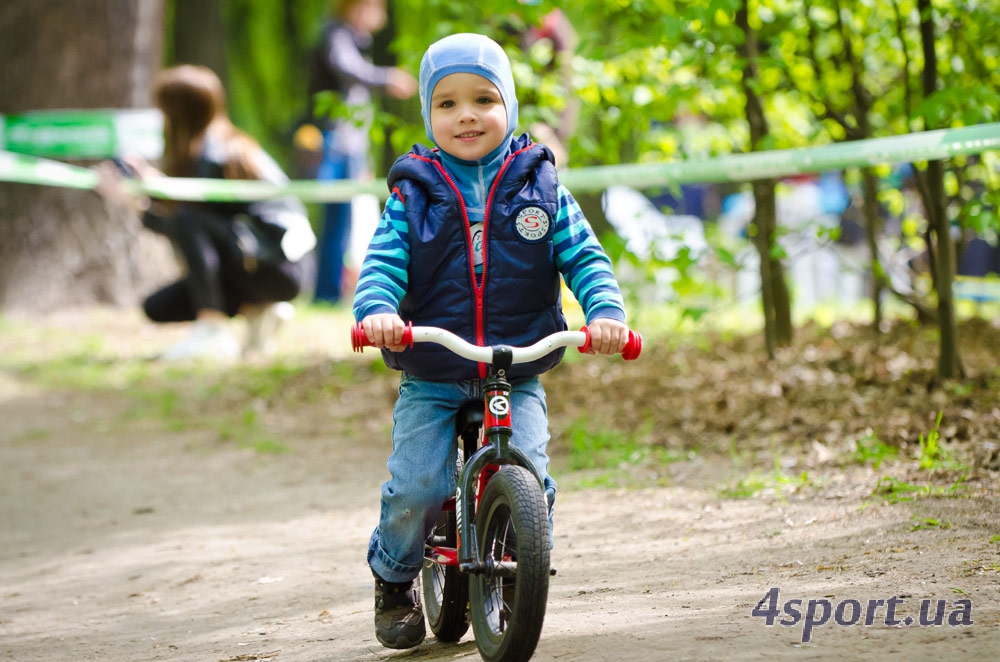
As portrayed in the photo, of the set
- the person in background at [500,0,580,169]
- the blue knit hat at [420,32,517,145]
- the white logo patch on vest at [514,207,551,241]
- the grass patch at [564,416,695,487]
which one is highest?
the person in background at [500,0,580,169]

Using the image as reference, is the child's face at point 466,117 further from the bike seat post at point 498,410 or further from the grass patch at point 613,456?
the grass patch at point 613,456

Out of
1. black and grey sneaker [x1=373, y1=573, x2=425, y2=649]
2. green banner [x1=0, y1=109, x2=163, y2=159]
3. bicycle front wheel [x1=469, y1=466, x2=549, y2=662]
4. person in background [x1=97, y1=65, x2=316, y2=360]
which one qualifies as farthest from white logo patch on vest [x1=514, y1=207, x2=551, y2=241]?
green banner [x1=0, y1=109, x2=163, y2=159]

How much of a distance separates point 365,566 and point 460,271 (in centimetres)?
155

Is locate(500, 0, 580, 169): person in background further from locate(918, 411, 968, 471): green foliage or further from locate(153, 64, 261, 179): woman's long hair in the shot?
locate(918, 411, 968, 471): green foliage

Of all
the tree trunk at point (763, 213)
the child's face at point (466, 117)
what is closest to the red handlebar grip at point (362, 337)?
the child's face at point (466, 117)

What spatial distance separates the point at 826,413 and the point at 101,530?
3.34 m

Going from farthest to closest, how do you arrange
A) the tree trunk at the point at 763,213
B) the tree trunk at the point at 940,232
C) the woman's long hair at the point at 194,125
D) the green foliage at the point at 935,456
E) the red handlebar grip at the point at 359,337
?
1. the woman's long hair at the point at 194,125
2. the tree trunk at the point at 763,213
3. the tree trunk at the point at 940,232
4. the green foliage at the point at 935,456
5. the red handlebar grip at the point at 359,337

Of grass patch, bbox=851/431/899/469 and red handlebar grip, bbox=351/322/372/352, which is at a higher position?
red handlebar grip, bbox=351/322/372/352

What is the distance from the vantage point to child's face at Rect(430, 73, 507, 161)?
3.25 meters

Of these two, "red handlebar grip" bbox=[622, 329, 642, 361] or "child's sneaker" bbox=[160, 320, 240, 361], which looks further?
"child's sneaker" bbox=[160, 320, 240, 361]

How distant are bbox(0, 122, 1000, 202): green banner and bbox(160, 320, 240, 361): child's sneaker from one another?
0.98 m

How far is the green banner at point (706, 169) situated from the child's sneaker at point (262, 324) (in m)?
0.91

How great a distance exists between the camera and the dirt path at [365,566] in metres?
3.14

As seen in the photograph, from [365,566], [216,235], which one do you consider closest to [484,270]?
[365,566]
